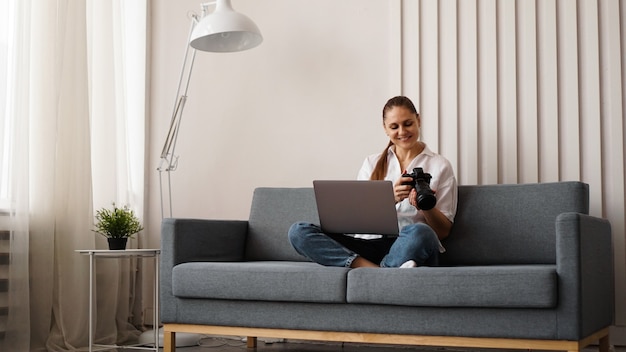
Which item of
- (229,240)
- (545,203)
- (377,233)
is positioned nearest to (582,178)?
(545,203)

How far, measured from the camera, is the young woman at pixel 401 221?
2.68m

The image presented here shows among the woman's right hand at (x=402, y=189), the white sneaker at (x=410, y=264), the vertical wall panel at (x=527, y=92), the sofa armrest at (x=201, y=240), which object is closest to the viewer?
the white sneaker at (x=410, y=264)

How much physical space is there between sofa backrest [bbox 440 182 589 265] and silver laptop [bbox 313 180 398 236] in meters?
0.40

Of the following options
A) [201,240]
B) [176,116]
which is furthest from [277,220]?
[176,116]

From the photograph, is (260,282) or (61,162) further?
(61,162)

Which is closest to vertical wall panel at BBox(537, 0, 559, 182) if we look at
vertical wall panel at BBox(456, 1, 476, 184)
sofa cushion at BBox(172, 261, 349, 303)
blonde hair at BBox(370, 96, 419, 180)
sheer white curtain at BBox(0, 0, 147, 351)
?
vertical wall panel at BBox(456, 1, 476, 184)

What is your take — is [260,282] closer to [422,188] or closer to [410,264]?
[410,264]

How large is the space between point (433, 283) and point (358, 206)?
42 centimetres

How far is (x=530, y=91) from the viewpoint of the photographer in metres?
3.35


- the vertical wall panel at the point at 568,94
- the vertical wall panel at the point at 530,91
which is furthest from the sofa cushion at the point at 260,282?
the vertical wall panel at the point at 568,94

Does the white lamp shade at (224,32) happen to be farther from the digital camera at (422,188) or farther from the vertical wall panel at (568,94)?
the vertical wall panel at (568,94)

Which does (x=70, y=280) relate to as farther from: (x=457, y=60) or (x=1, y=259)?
(x=457, y=60)

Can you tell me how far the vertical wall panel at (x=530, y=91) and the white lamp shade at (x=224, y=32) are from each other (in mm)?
712

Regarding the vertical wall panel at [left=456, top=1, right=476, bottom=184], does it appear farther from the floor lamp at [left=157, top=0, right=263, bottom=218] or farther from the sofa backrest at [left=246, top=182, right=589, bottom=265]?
the floor lamp at [left=157, top=0, right=263, bottom=218]
